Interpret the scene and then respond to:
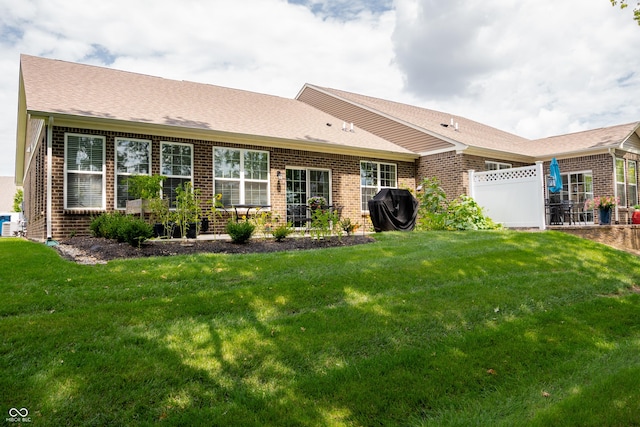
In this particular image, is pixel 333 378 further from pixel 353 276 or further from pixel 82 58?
pixel 82 58

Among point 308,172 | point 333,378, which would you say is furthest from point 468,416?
point 308,172

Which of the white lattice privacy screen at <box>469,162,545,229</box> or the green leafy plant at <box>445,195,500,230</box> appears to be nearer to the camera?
the green leafy plant at <box>445,195,500,230</box>

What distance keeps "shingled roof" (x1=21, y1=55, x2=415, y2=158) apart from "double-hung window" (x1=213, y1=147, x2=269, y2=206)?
0.68m

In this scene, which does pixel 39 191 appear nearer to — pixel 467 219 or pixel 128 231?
pixel 128 231

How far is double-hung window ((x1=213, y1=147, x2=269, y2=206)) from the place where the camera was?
1188 cm

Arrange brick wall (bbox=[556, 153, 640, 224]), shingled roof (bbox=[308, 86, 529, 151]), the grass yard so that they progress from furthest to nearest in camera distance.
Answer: brick wall (bbox=[556, 153, 640, 224])
shingled roof (bbox=[308, 86, 529, 151])
the grass yard

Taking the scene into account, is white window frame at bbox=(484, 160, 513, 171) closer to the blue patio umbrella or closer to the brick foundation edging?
the blue patio umbrella

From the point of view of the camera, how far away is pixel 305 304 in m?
4.61

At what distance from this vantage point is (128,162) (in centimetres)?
1056

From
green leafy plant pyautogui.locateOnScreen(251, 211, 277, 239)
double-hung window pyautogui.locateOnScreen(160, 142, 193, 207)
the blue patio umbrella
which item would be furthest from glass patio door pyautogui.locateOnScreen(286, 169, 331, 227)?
the blue patio umbrella

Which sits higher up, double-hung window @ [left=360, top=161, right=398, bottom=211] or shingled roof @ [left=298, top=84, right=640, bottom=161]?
shingled roof @ [left=298, top=84, right=640, bottom=161]

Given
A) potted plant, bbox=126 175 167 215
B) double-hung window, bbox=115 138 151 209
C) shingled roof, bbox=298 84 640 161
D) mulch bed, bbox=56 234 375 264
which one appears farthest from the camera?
shingled roof, bbox=298 84 640 161

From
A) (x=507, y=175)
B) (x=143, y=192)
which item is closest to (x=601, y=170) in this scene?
(x=507, y=175)

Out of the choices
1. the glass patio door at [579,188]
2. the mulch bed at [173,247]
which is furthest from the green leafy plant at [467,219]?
the glass patio door at [579,188]
